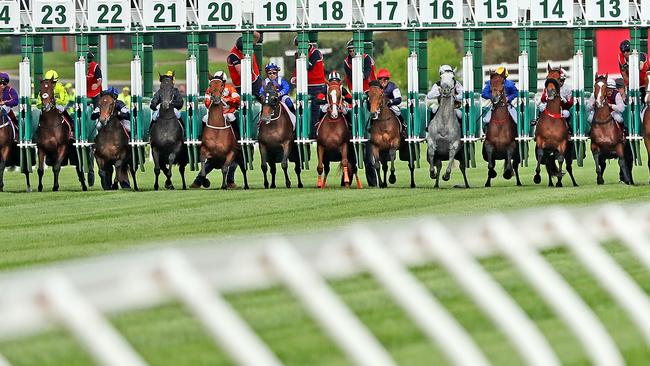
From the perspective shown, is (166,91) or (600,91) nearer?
(600,91)

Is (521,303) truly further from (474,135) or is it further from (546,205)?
(474,135)

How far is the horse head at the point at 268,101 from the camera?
74.7ft

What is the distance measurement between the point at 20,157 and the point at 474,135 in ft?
17.9

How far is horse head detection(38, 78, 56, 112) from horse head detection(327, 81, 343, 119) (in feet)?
10.5

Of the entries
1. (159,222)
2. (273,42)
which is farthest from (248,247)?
(273,42)

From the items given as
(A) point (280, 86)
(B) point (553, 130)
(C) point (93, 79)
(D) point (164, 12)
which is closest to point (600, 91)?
(B) point (553, 130)

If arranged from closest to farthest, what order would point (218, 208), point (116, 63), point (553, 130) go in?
1. point (218, 208)
2. point (553, 130)
3. point (116, 63)

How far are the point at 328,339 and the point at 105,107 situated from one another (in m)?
14.1

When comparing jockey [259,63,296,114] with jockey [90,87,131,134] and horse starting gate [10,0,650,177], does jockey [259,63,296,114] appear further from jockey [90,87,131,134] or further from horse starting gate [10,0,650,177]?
jockey [90,87,131,134]

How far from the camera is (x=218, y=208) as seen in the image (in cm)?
1980

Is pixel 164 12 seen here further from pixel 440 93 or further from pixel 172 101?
pixel 440 93

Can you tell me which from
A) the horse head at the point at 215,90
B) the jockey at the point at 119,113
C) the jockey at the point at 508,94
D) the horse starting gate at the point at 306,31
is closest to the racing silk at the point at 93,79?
the horse starting gate at the point at 306,31

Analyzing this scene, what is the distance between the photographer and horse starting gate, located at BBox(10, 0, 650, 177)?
23531mm

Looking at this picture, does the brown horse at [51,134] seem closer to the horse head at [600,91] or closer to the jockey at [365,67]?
the jockey at [365,67]
